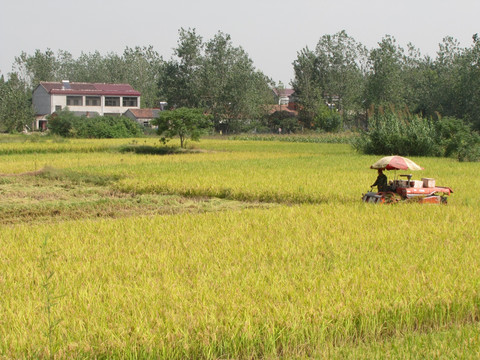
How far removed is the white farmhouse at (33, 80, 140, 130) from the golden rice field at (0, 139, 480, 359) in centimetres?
6056

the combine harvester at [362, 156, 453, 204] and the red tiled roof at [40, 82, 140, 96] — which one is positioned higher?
the red tiled roof at [40, 82, 140, 96]

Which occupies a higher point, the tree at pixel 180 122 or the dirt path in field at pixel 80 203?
the tree at pixel 180 122

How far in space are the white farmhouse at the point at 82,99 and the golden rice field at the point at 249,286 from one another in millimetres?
60563

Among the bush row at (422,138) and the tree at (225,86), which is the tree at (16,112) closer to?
the tree at (225,86)

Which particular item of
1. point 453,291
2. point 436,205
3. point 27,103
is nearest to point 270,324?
point 453,291

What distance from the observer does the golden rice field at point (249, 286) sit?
15.1ft

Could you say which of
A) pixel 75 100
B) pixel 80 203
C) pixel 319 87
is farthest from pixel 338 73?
pixel 80 203

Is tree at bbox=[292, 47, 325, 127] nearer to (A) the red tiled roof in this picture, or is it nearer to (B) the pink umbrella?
(A) the red tiled roof

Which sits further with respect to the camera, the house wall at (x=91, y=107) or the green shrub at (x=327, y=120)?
the house wall at (x=91, y=107)

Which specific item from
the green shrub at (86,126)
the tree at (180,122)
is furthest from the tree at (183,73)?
the tree at (180,122)

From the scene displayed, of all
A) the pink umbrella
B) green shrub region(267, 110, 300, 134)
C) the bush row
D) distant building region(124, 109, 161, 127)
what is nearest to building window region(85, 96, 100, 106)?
distant building region(124, 109, 161, 127)

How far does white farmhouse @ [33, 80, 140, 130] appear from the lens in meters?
67.9

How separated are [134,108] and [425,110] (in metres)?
34.8

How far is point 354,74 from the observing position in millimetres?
73125
